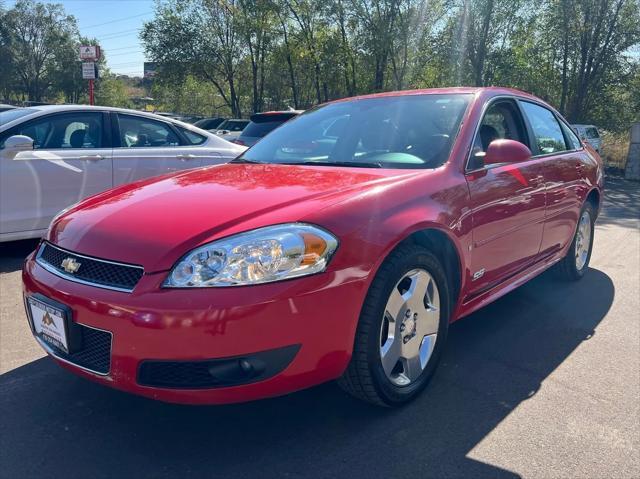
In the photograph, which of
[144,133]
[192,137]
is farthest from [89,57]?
[144,133]

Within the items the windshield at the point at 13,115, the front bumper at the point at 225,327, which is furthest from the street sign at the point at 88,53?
the front bumper at the point at 225,327

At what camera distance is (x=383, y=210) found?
2.48m

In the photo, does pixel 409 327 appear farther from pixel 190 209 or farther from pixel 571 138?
pixel 571 138

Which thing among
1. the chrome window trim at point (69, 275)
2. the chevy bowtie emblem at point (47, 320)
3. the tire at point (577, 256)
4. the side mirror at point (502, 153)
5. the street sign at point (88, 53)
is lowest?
the tire at point (577, 256)

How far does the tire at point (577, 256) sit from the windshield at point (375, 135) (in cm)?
195

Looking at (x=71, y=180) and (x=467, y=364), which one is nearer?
(x=467, y=364)

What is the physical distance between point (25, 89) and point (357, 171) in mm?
45627

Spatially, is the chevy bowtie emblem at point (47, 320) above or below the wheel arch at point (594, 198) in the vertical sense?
below

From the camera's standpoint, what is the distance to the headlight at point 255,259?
211 cm

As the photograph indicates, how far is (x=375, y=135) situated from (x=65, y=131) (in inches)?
141

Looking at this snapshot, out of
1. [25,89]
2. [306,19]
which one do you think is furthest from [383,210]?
[25,89]

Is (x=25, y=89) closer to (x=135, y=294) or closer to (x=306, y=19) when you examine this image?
(x=306, y=19)

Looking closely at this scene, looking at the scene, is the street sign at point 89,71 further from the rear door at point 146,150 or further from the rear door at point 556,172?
the rear door at point 556,172

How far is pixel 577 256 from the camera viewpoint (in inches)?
190
